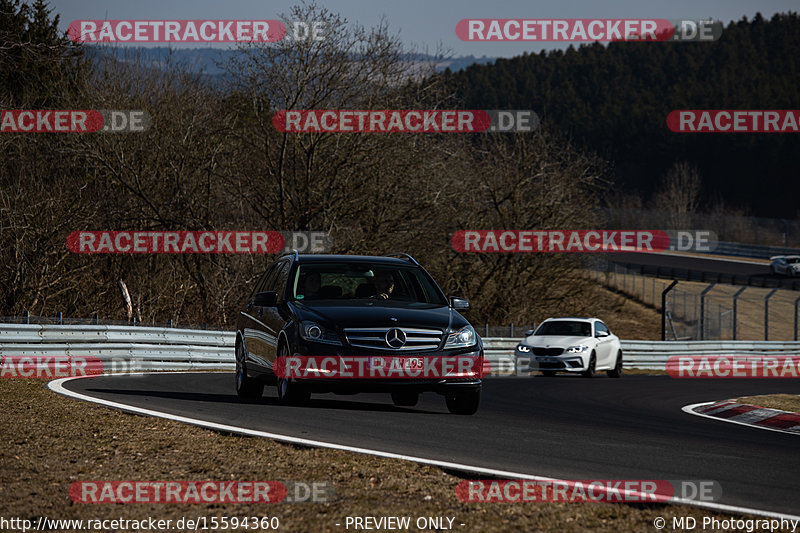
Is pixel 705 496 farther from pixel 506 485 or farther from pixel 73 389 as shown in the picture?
pixel 73 389

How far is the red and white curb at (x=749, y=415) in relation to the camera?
13.5m

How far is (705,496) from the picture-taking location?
7.22 meters

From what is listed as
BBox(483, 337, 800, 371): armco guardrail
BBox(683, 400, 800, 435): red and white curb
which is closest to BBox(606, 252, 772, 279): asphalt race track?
BBox(483, 337, 800, 371): armco guardrail

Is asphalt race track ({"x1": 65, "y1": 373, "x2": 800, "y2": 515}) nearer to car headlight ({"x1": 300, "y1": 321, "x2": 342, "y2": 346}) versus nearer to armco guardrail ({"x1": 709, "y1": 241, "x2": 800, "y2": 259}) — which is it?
car headlight ({"x1": 300, "y1": 321, "x2": 342, "y2": 346})

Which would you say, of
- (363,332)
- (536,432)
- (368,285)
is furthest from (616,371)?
(363,332)

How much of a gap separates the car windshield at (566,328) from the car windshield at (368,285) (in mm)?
13906

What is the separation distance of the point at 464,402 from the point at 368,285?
1745mm

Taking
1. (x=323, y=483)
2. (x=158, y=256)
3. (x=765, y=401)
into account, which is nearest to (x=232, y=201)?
(x=158, y=256)

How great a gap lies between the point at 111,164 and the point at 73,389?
21.6 m

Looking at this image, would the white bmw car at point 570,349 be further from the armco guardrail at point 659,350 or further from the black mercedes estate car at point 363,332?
the black mercedes estate car at point 363,332

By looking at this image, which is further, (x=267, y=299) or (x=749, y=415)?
(x=749, y=415)

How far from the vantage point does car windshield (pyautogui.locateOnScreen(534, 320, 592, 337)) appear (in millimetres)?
26469

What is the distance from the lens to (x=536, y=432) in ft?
35.3

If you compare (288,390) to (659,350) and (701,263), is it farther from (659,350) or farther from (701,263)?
(701,263)
